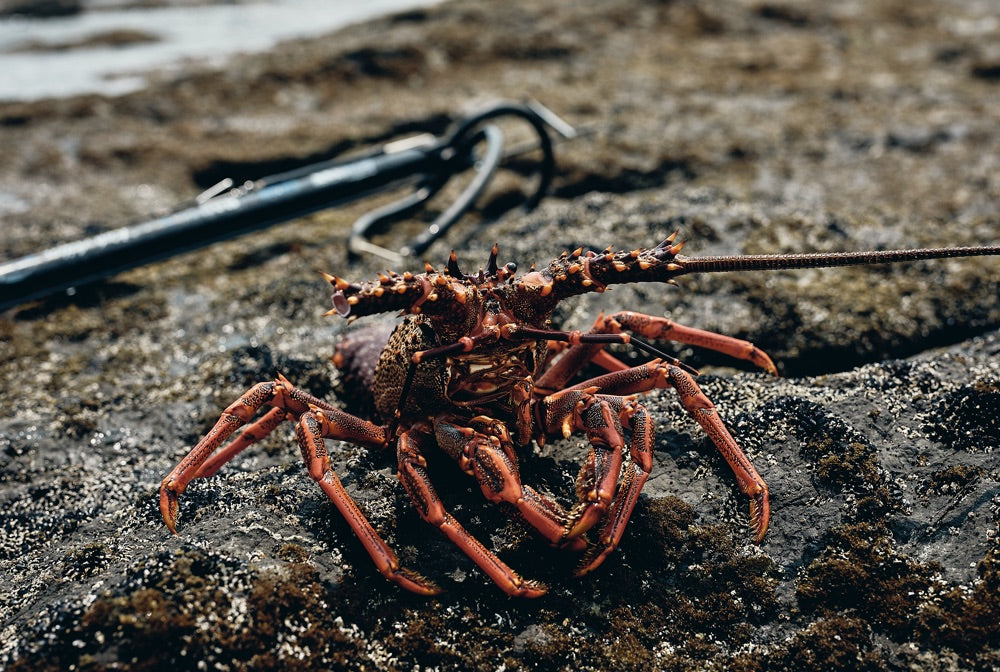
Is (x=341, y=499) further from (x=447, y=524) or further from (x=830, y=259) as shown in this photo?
(x=830, y=259)

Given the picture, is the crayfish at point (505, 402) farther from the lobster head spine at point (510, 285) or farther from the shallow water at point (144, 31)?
the shallow water at point (144, 31)

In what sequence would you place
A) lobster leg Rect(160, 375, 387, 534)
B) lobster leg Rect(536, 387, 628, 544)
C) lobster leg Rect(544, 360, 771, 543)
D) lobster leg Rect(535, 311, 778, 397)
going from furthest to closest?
1. lobster leg Rect(535, 311, 778, 397)
2. lobster leg Rect(160, 375, 387, 534)
3. lobster leg Rect(544, 360, 771, 543)
4. lobster leg Rect(536, 387, 628, 544)

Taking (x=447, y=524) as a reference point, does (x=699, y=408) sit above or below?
above

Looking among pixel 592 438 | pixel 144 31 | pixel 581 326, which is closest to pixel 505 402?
pixel 592 438

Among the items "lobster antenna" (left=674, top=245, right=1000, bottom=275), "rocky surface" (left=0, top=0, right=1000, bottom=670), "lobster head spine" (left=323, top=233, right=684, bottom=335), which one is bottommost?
"rocky surface" (left=0, top=0, right=1000, bottom=670)

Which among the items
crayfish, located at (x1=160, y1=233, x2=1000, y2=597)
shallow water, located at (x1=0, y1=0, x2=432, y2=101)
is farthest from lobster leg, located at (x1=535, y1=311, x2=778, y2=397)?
shallow water, located at (x1=0, y1=0, x2=432, y2=101)

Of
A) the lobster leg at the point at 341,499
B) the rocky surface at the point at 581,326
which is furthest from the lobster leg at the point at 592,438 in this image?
the lobster leg at the point at 341,499

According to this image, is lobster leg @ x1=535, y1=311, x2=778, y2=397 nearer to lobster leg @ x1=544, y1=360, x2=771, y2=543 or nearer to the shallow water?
lobster leg @ x1=544, y1=360, x2=771, y2=543
